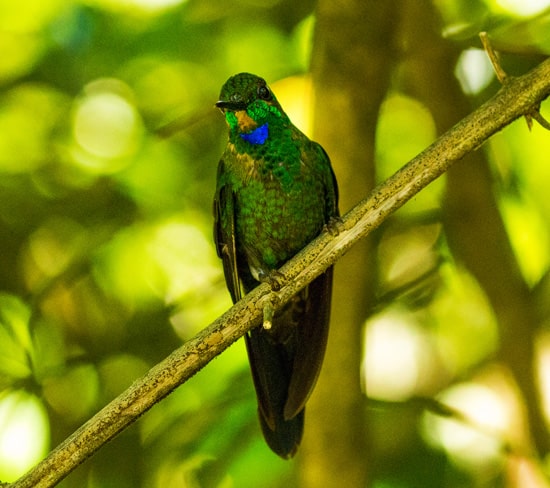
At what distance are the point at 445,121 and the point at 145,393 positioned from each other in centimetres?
201

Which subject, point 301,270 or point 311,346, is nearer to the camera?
point 301,270

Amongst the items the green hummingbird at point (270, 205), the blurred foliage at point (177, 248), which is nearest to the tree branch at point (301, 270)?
the green hummingbird at point (270, 205)

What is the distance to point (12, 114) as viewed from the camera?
4.55m

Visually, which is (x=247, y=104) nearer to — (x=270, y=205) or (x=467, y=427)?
(x=270, y=205)

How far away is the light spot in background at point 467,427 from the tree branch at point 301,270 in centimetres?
164

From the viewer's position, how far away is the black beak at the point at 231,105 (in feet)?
11.3

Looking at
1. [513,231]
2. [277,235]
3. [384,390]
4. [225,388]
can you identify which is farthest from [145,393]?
[513,231]

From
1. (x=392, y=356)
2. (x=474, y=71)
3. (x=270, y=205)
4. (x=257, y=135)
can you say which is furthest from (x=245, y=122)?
(x=392, y=356)

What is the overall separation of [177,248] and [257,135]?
1069mm

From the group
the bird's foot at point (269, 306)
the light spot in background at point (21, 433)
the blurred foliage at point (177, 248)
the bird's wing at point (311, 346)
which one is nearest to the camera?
the bird's foot at point (269, 306)

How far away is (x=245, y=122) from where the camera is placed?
3.59m

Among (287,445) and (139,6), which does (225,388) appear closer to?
(287,445)

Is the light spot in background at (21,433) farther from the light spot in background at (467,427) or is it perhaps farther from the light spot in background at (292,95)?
the light spot in background at (292,95)

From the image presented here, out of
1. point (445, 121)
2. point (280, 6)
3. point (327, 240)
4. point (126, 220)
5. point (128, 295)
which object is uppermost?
point (280, 6)
